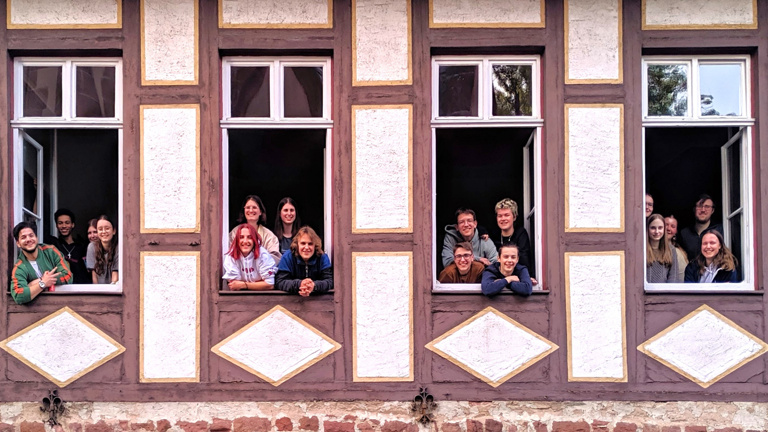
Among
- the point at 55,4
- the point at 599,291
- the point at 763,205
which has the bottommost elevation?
the point at 599,291

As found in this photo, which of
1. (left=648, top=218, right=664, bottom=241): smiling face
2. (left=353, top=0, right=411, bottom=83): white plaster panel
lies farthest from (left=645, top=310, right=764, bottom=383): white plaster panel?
(left=353, top=0, right=411, bottom=83): white plaster panel

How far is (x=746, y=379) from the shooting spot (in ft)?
40.7

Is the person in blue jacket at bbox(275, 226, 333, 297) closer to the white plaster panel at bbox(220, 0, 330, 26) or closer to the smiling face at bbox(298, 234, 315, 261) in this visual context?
the smiling face at bbox(298, 234, 315, 261)

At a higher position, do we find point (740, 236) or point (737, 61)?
point (737, 61)

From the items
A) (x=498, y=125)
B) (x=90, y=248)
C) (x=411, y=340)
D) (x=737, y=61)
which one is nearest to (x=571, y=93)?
(x=498, y=125)

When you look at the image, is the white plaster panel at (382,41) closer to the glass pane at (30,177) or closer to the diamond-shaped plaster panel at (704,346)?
the glass pane at (30,177)

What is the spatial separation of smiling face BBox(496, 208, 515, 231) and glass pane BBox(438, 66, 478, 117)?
947 millimetres

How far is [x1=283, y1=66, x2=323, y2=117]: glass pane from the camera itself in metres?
12.8

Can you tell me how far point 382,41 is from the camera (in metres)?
12.7

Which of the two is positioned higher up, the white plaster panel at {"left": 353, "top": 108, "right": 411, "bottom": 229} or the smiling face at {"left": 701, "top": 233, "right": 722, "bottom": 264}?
the white plaster panel at {"left": 353, "top": 108, "right": 411, "bottom": 229}

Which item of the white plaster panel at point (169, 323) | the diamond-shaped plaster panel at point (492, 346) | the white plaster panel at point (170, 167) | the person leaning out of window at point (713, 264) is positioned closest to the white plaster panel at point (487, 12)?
the white plaster panel at point (170, 167)

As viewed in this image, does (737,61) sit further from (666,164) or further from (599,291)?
(599,291)

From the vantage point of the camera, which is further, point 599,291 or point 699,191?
point 699,191

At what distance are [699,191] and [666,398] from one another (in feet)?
7.11
